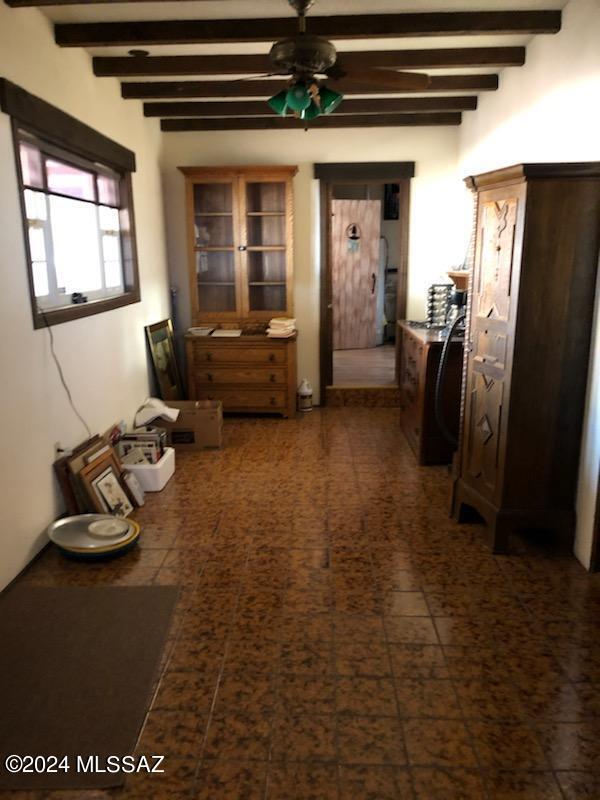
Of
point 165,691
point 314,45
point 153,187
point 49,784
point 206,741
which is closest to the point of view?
point 49,784

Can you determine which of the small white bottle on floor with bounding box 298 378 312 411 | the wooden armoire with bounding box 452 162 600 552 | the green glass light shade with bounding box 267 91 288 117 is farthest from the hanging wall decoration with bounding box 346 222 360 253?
the green glass light shade with bounding box 267 91 288 117

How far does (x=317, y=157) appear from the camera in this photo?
Answer: 5.61 metres

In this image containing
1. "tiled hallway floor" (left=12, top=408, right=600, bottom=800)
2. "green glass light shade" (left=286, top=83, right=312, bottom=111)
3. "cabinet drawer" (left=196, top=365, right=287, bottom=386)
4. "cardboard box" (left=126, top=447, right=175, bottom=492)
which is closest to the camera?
"tiled hallway floor" (left=12, top=408, right=600, bottom=800)

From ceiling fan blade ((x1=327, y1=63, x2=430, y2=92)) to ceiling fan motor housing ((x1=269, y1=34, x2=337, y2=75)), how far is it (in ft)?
0.57

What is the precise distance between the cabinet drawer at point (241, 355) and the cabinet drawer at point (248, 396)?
0.87ft

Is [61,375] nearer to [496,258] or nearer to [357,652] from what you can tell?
[357,652]

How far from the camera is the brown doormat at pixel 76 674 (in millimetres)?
1863

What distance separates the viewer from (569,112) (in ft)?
10.2

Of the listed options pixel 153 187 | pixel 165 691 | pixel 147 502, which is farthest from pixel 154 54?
pixel 165 691

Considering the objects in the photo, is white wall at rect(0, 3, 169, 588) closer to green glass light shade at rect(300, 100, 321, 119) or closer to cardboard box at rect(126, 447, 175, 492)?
cardboard box at rect(126, 447, 175, 492)

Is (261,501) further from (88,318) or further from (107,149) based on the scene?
(107,149)

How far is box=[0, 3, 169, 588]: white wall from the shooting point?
277 centimetres

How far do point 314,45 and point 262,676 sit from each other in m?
2.47

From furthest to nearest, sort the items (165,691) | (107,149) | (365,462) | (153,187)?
(153,187) → (365,462) → (107,149) → (165,691)
